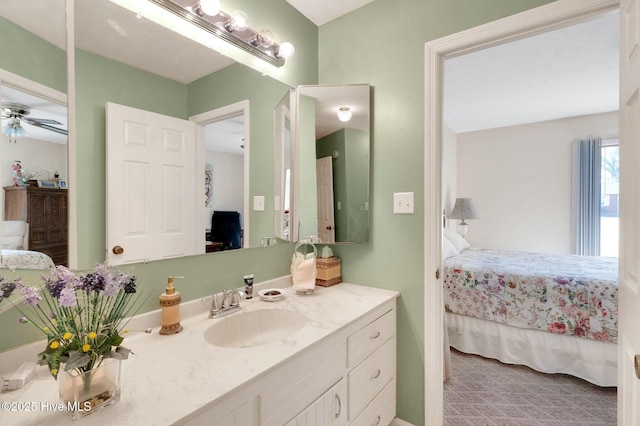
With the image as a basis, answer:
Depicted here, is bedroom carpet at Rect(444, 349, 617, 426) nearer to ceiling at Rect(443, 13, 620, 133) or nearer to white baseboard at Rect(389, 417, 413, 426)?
white baseboard at Rect(389, 417, 413, 426)

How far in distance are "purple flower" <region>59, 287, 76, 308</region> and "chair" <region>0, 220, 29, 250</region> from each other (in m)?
0.33

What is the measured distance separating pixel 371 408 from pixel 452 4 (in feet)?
6.44

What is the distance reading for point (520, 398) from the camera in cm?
206

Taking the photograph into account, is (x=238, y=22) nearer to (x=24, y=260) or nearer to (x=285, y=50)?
(x=285, y=50)

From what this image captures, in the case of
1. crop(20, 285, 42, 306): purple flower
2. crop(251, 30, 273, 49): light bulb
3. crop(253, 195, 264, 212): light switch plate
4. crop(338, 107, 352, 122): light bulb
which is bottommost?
crop(20, 285, 42, 306): purple flower

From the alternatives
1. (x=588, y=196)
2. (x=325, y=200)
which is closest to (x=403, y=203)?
(x=325, y=200)

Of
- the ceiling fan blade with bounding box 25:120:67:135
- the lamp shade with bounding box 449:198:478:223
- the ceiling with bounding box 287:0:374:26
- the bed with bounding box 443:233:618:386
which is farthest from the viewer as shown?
the lamp shade with bounding box 449:198:478:223

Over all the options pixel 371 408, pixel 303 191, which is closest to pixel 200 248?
pixel 303 191

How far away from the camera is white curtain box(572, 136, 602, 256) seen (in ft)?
12.9

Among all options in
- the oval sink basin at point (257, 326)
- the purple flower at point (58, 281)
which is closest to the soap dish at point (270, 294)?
the oval sink basin at point (257, 326)

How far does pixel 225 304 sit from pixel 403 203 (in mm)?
1008

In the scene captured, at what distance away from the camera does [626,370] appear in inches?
38.1

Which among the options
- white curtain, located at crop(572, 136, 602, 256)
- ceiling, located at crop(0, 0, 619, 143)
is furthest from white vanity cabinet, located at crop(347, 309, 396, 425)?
white curtain, located at crop(572, 136, 602, 256)

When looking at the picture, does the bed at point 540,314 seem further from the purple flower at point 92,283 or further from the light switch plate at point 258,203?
the purple flower at point 92,283
